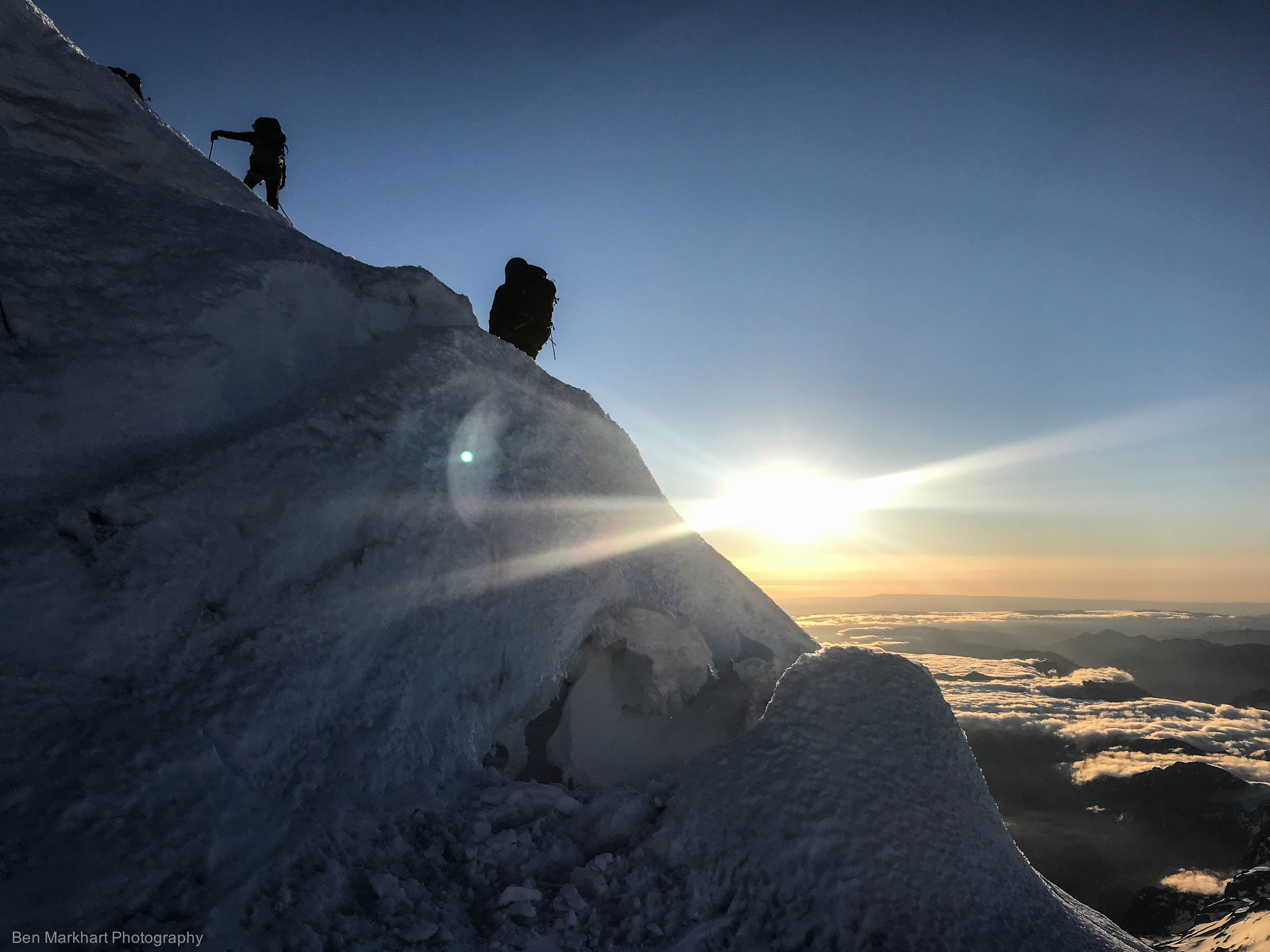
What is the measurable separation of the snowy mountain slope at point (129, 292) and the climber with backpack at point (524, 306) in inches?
156

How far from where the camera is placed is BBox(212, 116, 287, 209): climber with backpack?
36.7ft

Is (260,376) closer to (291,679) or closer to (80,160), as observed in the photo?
(291,679)

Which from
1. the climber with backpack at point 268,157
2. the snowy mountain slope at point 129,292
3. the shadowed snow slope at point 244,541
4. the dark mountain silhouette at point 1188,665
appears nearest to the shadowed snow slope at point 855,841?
the shadowed snow slope at point 244,541

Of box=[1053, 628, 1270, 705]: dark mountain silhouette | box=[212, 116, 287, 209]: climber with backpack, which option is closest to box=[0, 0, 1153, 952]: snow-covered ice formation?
box=[212, 116, 287, 209]: climber with backpack

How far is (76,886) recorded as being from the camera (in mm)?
2326

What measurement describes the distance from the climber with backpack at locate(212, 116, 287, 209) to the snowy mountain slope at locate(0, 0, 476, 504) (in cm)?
358

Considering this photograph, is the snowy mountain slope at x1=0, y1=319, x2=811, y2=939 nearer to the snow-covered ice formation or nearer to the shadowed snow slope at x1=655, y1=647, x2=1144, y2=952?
the snow-covered ice formation

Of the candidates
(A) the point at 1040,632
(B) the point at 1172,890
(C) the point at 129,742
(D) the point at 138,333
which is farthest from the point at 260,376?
(A) the point at 1040,632

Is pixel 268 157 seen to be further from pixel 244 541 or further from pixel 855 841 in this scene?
pixel 855 841

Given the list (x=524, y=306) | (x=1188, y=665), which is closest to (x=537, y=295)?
(x=524, y=306)

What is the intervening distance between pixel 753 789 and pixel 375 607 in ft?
10.2

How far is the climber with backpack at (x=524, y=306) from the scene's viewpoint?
1180 centimetres

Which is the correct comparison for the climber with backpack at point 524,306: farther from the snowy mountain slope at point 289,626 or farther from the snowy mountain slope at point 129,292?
the snowy mountain slope at point 289,626

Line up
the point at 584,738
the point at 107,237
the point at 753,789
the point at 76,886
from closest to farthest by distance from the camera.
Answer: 1. the point at 76,886
2. the point at 753,789
3. the point at 107,237
4. the point at 584,738
